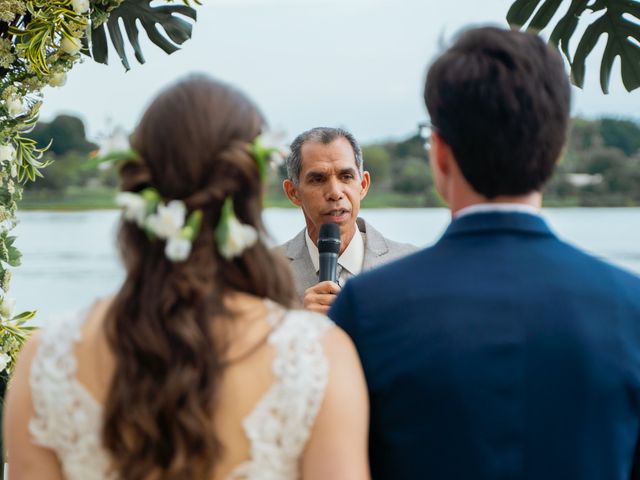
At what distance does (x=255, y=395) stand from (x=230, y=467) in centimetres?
11

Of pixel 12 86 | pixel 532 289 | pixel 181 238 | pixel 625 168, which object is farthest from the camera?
pixel 625 168

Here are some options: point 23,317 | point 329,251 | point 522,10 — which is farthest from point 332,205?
point 522,10

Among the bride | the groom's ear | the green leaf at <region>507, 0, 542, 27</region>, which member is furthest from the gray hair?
the bride

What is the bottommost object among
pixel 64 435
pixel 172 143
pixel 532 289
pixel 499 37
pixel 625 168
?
pixel 625 168

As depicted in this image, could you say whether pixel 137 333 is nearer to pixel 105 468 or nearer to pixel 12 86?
pixel 105 468

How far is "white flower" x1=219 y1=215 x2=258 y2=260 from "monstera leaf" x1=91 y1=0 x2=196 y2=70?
10.6 feet

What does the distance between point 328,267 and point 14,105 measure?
54.3 inches

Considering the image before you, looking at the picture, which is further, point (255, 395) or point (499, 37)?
point (499, 37)

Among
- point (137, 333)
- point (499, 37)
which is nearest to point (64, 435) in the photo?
point (137, 333)

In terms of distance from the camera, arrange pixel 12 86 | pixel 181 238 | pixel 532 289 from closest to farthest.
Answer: pixel 181 238 → pixel 532 289 → pixel 12 86

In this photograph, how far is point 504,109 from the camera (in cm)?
151

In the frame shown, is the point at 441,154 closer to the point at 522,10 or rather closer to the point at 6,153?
the point at 6,153

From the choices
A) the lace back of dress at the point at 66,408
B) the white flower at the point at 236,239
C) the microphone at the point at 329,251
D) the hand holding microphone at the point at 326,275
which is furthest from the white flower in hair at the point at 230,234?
the microphone at the point at 329,251

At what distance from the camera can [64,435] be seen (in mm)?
1422
